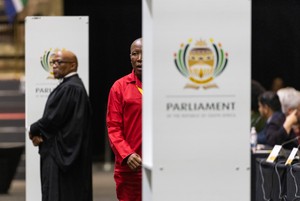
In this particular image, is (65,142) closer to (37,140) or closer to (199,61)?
(37,140)

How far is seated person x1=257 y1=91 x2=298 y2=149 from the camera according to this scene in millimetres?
11797

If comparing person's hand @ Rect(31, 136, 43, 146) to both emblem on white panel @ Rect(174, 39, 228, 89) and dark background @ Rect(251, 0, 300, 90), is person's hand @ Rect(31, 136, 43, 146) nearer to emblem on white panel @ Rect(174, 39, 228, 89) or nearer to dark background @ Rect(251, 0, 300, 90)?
emblem on white panel @ Rect(174, 39, 228, 89)

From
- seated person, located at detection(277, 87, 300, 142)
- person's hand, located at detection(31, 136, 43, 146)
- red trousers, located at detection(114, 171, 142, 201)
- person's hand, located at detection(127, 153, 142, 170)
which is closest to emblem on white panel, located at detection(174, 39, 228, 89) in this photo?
person's hand, located at detection(127, 153, 142, 170)

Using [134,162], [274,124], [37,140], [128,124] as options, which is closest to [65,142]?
[37,140]

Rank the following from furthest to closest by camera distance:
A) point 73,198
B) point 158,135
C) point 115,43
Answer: point 115,43 → point 73,198 → point 158,135

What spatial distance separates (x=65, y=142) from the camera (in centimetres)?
937

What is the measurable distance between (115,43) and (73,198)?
35.0 ft

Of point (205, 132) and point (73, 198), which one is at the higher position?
point (205, 132)

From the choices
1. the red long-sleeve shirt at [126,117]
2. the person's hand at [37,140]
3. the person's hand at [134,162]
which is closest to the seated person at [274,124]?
the person's hand at [37,140]

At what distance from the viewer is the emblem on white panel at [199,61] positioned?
5648 millimetres

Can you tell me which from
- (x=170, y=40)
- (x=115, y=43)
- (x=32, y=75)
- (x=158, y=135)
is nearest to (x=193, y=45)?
(x=170, y=40)

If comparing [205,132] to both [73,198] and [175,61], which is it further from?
[73,198]

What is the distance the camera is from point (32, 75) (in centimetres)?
1105

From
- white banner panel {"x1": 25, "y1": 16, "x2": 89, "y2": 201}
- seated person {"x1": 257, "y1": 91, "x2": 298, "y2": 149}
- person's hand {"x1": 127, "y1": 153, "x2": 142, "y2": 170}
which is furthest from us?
seated person {"x1": 257, "y1": 91, "x2": 298, "y2": 149}
